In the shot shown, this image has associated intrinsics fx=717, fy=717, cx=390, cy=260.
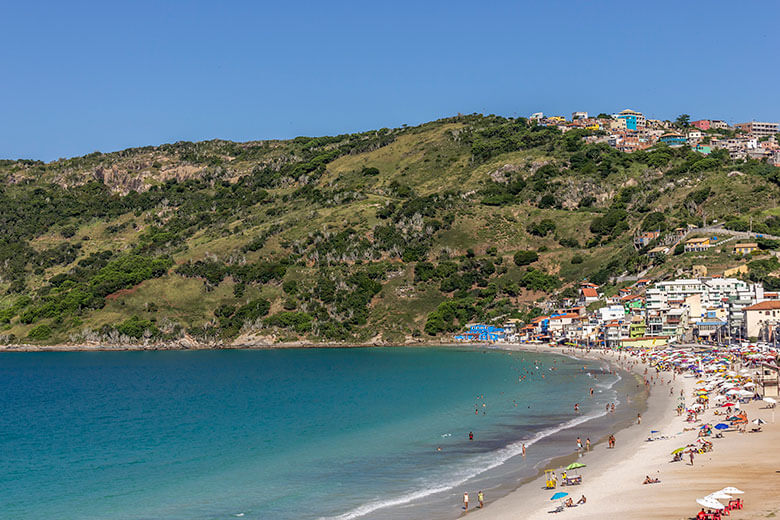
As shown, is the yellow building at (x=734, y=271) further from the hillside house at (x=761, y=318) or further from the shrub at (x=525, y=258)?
the shrub at (x=525, y=258)

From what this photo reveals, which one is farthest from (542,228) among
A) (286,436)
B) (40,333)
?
(286,436)

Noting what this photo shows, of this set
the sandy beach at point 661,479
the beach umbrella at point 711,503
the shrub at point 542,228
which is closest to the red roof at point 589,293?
the shrub at point 542,228

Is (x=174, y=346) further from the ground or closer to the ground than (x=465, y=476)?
further from the ground

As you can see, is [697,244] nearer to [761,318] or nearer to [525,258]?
[761,318]

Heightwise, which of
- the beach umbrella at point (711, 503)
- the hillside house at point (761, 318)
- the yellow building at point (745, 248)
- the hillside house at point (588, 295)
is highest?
the yellow building at point (745, 248)

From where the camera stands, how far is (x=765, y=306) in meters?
99.7

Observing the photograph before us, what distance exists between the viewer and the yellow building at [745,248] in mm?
126625

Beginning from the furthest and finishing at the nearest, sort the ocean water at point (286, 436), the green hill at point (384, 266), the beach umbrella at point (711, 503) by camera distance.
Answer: the green hill at point (384, 266)
the ocean water at point (286, 436)
the beach umbrella at point (711, 503)

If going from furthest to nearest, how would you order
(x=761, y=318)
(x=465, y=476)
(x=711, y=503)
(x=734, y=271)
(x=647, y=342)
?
(x=734, y=271)
(x=647, y=342)
(x=761, y=318)
(x=465, y=476)
(x=711, y=503)

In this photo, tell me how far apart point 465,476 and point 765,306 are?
77105 millimetres

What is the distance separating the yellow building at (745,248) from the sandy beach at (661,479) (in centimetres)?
8616

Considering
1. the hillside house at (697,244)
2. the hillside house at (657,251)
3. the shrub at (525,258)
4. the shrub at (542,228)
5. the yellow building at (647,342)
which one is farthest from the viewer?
the shrub at (542,228)

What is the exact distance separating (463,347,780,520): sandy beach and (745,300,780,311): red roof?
5518cm

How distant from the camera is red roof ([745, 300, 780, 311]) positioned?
3863 inches
